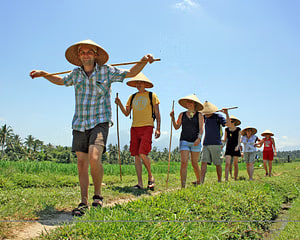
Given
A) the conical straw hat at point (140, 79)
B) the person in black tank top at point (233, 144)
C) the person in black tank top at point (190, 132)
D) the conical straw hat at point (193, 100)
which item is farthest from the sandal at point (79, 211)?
the person in black tank top at point (233, 144)

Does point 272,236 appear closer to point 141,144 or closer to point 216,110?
point 141,144

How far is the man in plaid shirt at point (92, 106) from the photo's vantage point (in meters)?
3.80

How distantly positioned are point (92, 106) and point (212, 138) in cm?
442

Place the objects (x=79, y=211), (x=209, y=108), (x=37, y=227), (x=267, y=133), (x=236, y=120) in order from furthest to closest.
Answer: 1. (x=267, y=133)
2. (x=236, y=120)
3. (x=209, y=108)
4. (x=79, y=211)
5. (x=37, y=227)

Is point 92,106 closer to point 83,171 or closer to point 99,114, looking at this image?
point 99,114

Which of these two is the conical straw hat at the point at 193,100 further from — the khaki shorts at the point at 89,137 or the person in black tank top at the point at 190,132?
the khaki shorts at the point at 89,137

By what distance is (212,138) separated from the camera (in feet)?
24.7

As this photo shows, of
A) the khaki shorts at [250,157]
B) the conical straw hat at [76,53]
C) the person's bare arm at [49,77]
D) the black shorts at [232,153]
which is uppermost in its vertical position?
the conical straw hat at [76,53]

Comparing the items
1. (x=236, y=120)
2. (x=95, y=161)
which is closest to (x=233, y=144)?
(x=236, y=120)

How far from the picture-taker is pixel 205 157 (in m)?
7.53

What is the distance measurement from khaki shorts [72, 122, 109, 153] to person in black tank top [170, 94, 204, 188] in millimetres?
2689

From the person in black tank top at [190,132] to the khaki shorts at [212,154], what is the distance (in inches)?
39.2

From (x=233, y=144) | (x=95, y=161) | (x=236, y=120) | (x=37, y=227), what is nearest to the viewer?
(x=37, y=227)

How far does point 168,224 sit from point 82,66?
8.51 feet
